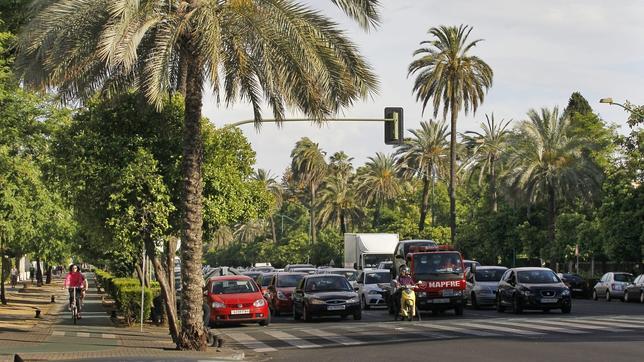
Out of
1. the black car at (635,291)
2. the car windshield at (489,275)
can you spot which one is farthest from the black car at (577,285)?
the car windshield at (489,275)

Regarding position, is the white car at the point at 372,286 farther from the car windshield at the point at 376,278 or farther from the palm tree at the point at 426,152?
the palm tree at the point at 426,152

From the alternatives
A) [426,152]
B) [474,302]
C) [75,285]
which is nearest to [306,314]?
[75,285]

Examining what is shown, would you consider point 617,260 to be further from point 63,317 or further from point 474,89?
point 63,317

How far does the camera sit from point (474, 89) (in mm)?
57906

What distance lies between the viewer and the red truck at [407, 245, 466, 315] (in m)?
32.6

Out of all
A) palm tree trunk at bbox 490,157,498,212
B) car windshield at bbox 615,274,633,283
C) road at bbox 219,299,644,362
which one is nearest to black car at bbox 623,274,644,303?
car windshield at bbox 615,274,633,283

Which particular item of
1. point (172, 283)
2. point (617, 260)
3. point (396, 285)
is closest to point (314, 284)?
point (396, 285)

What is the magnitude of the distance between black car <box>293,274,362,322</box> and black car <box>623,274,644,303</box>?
16940mm

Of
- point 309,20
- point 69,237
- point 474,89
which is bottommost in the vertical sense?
point 69,237

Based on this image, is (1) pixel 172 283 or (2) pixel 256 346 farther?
(1) pixel 172 283

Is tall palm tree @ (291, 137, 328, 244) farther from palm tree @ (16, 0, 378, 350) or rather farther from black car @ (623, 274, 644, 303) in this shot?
palm tree @ (16, 0, 378, 350)

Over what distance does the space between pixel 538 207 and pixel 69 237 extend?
123 feet

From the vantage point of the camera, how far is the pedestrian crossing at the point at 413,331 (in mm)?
22562

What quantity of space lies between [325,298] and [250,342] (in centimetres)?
Result: 741
